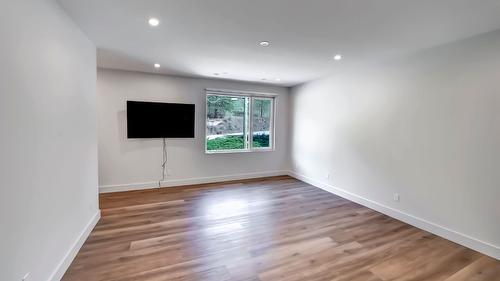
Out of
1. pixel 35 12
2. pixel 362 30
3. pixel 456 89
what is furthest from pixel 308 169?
pixel 35 12

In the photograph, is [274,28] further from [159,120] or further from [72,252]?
[159,120]

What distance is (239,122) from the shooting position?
584cm

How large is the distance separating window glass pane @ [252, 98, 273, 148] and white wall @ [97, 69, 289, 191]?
0.33 m

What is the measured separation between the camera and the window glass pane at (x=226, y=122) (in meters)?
5.49

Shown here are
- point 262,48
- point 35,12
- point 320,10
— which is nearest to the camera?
point 35,12

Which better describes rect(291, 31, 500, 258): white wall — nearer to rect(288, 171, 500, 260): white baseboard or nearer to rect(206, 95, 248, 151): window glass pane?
rect(288, 171, 500, 260): white baseboard

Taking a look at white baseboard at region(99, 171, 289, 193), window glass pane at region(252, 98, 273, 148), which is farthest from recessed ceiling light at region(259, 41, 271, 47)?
white baseboard at region(99, 171, 289, 193)

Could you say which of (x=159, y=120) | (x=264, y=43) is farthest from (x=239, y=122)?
(x=264, y=43)

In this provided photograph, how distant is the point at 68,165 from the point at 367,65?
14.3ft

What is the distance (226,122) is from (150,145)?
1786mm

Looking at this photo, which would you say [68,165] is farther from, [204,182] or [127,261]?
[204,182]

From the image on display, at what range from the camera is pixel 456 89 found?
9.27ft

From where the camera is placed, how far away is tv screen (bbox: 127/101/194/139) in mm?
4598

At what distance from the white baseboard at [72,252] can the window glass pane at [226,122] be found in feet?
9.52
